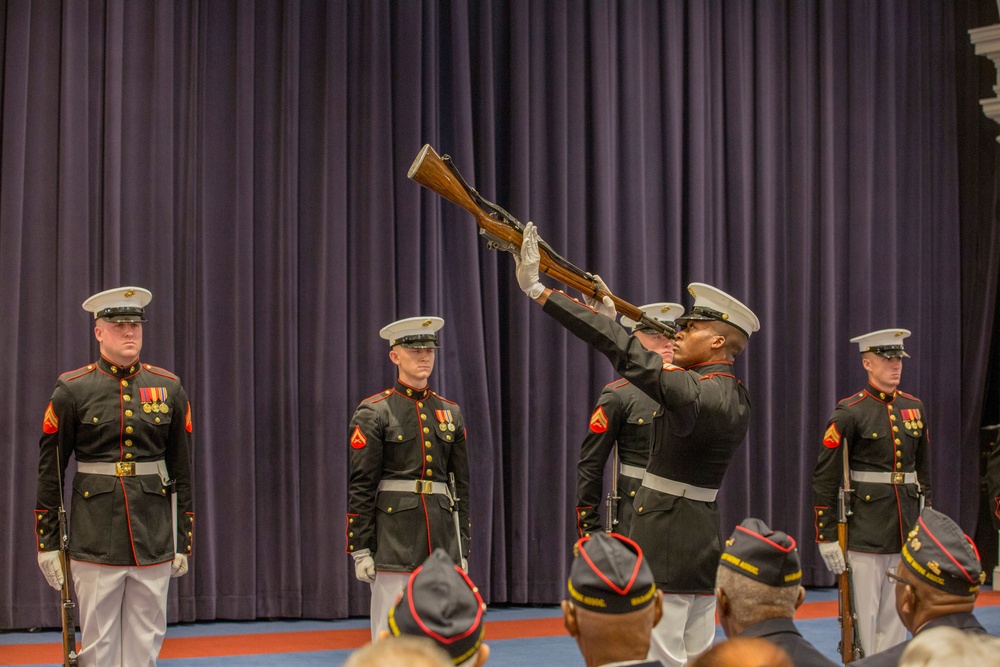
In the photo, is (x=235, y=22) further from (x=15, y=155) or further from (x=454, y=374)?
(x=454, y=374)

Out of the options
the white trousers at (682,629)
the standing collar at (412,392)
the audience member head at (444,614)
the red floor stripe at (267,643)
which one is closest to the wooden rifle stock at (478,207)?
the white trousers at (682,629)

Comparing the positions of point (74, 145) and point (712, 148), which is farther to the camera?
point (712, 148)

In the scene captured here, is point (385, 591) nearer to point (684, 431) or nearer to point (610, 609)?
point (684, 431)

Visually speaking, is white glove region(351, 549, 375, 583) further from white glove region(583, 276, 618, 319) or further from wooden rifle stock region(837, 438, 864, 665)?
wooden rifle stock region(837, 438, 864, 665)

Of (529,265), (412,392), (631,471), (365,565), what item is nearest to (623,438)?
(631,471)

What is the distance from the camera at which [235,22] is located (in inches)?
236

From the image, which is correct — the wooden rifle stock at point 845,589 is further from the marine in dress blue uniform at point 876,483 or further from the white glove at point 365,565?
the white glove at point 365,565

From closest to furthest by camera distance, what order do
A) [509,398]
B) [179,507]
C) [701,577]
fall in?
[701,577], [179,507], [509,398]

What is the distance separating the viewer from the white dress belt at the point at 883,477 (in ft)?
17.1

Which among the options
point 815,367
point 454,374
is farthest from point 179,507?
A: point 815,367

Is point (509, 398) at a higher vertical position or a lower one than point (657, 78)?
lower

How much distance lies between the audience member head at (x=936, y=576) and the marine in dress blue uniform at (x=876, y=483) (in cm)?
269

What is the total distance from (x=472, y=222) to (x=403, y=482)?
219 centimetres

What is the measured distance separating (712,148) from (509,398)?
2085mm
